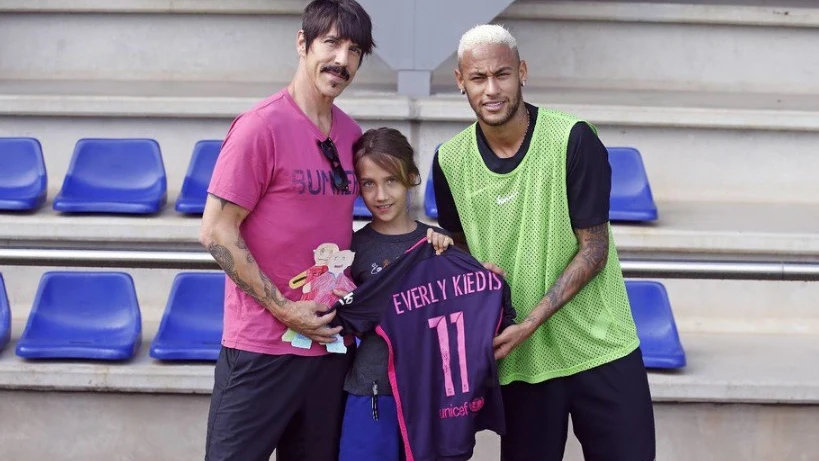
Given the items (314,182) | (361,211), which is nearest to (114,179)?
(361,211)

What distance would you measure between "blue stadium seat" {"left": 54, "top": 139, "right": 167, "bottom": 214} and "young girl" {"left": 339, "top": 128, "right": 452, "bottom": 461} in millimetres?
2346

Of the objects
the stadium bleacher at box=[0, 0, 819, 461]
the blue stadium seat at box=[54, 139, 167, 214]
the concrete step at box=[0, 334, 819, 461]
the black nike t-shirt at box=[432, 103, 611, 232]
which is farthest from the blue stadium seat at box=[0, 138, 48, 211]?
the black nike t-shirt at box=[432, 103, 611, 232]

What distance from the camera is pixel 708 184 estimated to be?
17.6 feet

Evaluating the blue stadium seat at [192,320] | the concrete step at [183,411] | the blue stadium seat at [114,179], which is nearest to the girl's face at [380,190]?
the concrete step at [183,411]

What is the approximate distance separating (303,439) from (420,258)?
536 millimetres

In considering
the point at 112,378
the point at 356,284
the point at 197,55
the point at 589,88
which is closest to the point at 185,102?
the point at 197,55

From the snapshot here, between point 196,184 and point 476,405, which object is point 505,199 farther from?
point 196,184

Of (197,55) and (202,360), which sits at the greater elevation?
(197,55)

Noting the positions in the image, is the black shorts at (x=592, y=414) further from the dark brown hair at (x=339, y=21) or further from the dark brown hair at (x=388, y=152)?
the dark brown hair at (x=339, y=21)

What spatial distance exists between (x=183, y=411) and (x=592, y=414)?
77.7 inches

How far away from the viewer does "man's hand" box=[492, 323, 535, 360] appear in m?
2.56

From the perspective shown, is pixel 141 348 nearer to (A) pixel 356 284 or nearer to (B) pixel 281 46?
(A) pixel 356 284

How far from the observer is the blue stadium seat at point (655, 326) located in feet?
13.4

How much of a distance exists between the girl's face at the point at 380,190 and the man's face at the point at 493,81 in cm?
29
